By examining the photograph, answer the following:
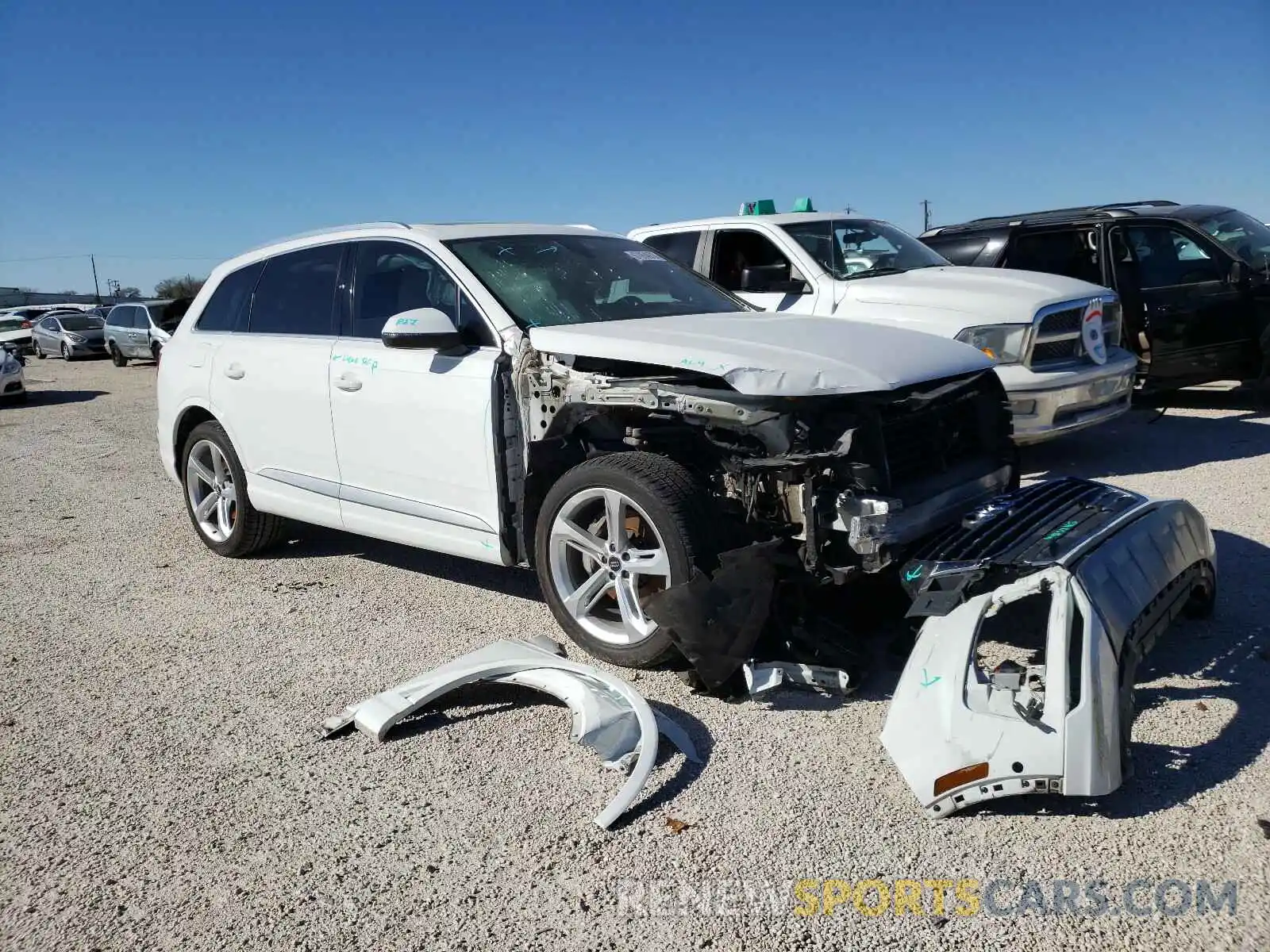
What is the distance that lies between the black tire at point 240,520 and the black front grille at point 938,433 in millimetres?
3695

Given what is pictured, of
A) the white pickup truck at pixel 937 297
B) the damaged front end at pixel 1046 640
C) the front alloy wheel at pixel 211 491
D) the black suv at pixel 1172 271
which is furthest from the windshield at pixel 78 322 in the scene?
the damaged front end at pixel 1046 640

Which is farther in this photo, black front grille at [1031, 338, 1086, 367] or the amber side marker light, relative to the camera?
black front grille at [1031, 338, 1086, 367]

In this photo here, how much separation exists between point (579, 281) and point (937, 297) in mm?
3485

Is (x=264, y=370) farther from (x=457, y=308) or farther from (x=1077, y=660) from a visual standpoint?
(x=1077, y=660)

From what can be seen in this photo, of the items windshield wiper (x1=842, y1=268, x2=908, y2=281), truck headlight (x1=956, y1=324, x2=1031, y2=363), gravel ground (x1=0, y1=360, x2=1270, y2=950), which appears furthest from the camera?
windshield wiper (x1=842, y1=268, x2=908, y2=281)

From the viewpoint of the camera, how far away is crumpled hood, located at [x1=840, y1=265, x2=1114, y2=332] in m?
7.17

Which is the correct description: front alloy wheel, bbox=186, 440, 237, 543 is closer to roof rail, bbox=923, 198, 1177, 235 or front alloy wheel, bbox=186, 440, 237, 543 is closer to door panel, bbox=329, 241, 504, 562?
door panel, bbox=329, 241, 504, 562

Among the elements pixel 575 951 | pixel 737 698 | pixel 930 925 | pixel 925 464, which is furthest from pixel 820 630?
pixel 575 951

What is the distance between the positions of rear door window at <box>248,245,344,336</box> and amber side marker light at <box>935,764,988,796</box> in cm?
379

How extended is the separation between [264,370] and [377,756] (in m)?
2.77

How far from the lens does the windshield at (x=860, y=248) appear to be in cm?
812

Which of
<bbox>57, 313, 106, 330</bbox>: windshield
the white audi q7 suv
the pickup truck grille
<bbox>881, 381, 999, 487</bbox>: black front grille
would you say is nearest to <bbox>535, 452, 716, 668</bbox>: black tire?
the white audi q7 suv

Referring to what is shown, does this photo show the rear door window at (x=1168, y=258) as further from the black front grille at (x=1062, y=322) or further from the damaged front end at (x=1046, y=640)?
the damaged front end at (x=1046, y=640)

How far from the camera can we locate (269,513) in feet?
19.3
